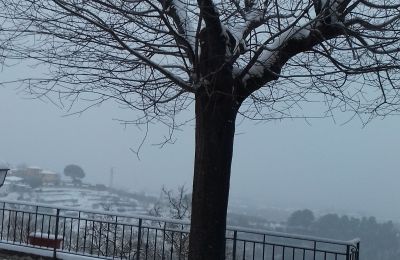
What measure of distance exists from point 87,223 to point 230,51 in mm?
7222

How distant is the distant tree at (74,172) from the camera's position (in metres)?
31.5

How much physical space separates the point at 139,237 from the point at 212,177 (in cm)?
513

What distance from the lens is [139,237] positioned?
11.9m

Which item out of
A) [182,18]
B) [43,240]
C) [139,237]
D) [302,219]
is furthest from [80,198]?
[182,18]

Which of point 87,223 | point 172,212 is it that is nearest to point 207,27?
point 87,223

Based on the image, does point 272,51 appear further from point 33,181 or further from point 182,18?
point 33,181

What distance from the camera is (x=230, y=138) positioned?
734 cm

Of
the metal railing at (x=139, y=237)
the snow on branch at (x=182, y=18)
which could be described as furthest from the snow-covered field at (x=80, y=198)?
the snow on branch at (x=182, y=18)

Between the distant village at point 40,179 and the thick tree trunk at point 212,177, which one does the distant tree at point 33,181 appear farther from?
the thick tree trunk at point 212,177

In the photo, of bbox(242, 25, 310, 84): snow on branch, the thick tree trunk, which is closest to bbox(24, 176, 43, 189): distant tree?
the thick tree trunk

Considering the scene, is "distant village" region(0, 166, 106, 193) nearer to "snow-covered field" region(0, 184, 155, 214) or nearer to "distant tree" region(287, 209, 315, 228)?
"snow-covered field" region(0, 184, 155, 214)

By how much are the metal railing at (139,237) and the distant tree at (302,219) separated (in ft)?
16.1

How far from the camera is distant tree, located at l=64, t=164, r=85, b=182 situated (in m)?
31.5

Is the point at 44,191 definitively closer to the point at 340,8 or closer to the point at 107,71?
the point at 107,71
